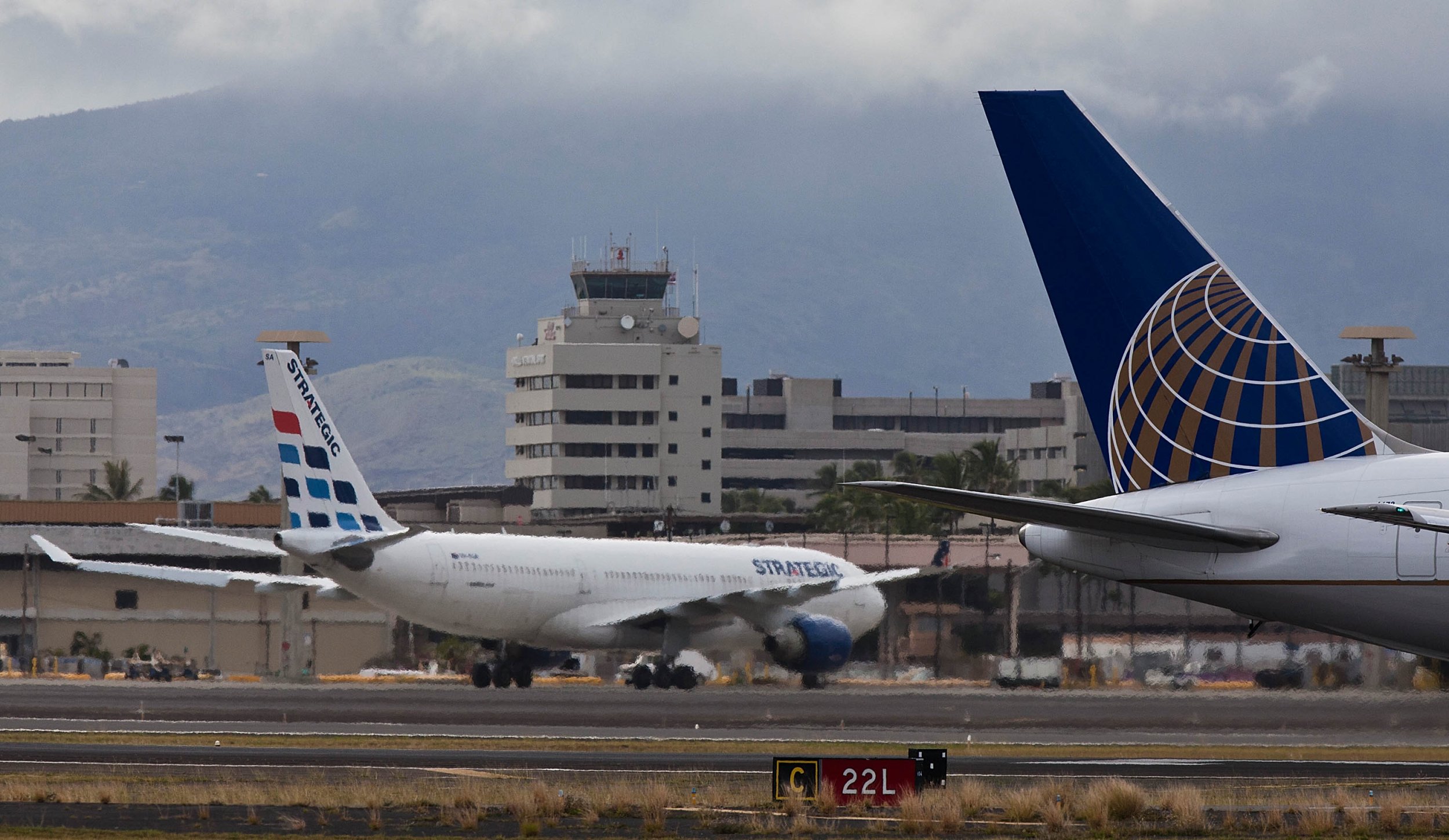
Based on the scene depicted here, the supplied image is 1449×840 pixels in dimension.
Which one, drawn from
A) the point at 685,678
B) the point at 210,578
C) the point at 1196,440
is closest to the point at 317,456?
the point at 210,578

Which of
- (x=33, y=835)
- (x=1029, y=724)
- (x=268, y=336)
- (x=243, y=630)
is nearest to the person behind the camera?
(x=33, y=835)

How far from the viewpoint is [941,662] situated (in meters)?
46.8

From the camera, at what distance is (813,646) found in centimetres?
4844

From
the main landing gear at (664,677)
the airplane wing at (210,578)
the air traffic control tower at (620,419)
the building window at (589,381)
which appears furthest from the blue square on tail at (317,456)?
the building window at (589,381)

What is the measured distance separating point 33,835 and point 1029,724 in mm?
20449

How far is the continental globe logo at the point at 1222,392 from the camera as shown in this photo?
61.9 feet

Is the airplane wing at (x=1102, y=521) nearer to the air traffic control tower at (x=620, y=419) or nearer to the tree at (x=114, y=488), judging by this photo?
the tree at (x=114, y=488)

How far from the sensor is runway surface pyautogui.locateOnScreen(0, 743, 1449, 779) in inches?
990

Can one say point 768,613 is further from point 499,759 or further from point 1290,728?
point 499,759

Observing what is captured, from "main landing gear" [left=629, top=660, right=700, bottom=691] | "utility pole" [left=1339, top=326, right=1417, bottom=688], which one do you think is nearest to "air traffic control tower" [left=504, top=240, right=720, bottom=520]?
"main landing gear" [left=629, top=660, right=700, bottom=691]

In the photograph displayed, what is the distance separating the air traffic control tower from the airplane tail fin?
112 metres

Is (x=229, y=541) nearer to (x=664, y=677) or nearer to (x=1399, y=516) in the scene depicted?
(x=664, y=677)

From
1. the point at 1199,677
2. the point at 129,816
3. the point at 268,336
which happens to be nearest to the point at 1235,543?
the point at 129,816

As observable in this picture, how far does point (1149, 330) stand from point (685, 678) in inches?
1213
